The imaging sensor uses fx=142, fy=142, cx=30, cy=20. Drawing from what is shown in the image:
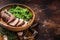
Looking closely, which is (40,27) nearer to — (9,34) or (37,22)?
(37,22)

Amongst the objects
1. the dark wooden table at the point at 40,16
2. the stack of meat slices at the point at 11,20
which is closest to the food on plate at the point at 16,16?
the stack of meat slices at the point at 11,20

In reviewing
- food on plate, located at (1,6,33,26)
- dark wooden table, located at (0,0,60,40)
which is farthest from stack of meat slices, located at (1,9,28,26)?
dark wooden table, located at (0,0,60,40)

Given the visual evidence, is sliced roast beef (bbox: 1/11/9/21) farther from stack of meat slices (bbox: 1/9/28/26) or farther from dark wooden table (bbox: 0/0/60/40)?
dark wooden table (bbox: 0/0/60/40)

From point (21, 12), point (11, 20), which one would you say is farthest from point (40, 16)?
point (11, 20)

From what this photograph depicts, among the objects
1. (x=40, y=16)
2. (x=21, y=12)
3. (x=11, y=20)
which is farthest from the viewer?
(x=40, y=16)

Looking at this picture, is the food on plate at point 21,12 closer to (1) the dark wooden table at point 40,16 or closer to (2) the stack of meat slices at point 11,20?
(2) the stack of meat slices at point 11,20

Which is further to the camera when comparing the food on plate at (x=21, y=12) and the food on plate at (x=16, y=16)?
the food on plate at (x=21, y=12)

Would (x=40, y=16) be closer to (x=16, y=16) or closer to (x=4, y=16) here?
(x=16, y=16)

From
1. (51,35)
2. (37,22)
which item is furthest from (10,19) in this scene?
(51,35)

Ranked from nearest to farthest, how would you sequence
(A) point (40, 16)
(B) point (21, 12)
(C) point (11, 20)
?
(C) point (11, 20) → (B) point (21, 12) → (A) point (40, 16)
